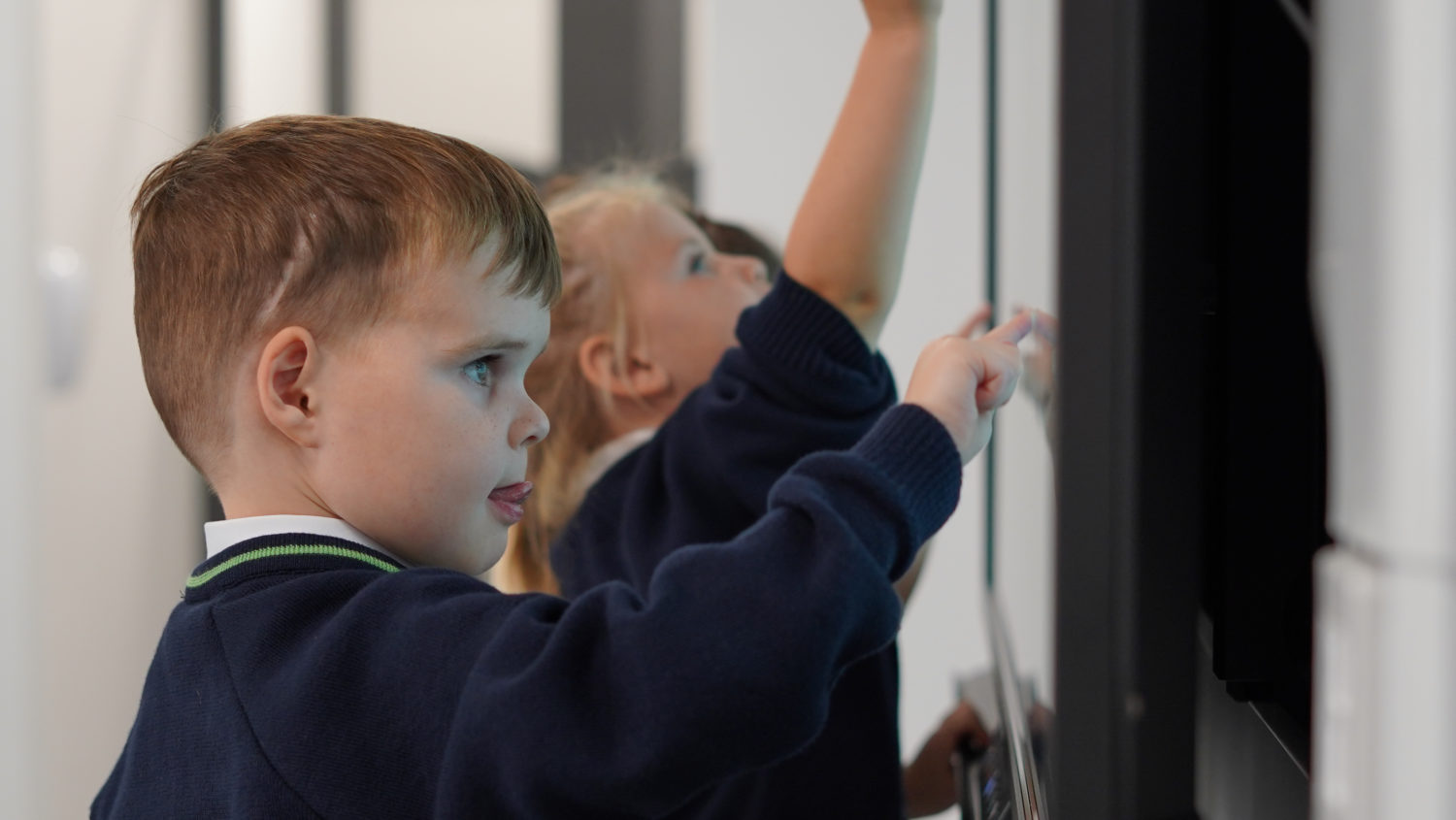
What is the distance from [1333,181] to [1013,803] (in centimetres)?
42

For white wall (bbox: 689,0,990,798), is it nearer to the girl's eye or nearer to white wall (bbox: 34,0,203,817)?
the girl's eye

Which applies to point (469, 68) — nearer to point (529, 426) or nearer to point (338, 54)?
point (338, 54)

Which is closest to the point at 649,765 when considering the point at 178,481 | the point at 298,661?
the point at 298,661

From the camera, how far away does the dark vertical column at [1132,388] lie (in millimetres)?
324

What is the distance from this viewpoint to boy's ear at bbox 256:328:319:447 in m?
0.49

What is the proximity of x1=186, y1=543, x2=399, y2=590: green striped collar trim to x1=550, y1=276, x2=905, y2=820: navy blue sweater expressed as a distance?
27 cm

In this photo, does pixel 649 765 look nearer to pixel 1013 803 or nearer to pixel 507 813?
pixel 507 813

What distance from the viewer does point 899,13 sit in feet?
2.08

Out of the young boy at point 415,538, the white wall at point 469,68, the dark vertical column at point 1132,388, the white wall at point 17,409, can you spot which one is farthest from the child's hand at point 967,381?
the white wall at point 469,68

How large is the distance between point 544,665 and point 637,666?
3 centimetres

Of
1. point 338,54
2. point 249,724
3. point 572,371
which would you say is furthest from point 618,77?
point 249,724

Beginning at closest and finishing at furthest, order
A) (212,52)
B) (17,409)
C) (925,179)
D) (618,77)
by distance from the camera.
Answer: (925,179), (17,409), (212,52), (618,77)

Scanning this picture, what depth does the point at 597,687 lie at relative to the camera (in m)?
0.41

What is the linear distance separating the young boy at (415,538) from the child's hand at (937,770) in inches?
20.4
